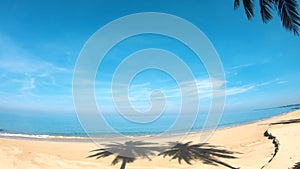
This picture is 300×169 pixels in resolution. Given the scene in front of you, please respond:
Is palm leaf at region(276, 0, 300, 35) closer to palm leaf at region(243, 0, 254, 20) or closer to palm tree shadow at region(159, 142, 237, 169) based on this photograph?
palm leaf at region(243, 0, 254, 20)

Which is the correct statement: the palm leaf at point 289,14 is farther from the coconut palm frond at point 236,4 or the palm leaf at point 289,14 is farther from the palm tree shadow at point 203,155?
the palm tree shadow at point 203,155

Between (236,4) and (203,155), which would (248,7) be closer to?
(236,4)

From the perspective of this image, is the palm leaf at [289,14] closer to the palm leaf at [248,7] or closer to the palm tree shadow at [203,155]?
the palm leaf at [248,7]

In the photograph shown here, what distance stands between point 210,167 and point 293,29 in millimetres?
6856

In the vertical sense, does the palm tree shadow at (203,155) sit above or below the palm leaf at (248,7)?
below

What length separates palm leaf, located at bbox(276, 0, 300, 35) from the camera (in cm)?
1131

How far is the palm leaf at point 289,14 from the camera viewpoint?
11.3 meters

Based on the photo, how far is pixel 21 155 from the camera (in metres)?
13.2

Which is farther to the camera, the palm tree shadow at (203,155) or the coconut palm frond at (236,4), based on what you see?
the coconut palm frond at (236,4)

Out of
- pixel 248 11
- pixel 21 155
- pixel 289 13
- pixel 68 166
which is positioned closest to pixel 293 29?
pixel 289 13

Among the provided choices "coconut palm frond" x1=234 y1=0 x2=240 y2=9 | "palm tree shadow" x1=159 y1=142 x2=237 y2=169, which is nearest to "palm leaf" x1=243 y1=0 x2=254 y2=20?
"coconut palm frond" x1=234 y1=0 x2=240 y2=9

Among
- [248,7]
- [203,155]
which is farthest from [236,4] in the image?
[203,155]

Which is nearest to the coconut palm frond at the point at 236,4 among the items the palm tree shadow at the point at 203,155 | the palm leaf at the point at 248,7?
the palm leaf at the point at 248,7

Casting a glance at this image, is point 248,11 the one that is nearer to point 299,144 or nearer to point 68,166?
point 299,144
